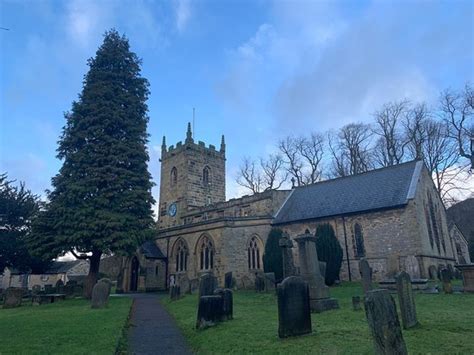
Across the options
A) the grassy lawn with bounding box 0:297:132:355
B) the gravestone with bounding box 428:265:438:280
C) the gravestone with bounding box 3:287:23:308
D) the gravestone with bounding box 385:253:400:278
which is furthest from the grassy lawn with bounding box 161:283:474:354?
the gravestone with bounding box 3:287:23:308

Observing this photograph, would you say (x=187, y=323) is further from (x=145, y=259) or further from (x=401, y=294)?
(x=145, y=259)

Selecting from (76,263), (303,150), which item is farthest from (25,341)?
(76,263)

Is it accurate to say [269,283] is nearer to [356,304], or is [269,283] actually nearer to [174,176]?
[356,304]

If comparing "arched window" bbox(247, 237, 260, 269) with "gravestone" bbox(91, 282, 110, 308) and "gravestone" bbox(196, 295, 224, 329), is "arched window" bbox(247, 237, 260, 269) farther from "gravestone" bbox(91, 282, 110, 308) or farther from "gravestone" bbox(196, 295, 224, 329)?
"gravestone" bbox(196, 295, 224, 329)

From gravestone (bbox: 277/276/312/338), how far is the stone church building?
15.3m

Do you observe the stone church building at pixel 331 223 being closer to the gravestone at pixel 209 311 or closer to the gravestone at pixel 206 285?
the gravestone at pixel 206 285

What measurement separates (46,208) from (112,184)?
14.8ft

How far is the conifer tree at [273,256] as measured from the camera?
23.6m

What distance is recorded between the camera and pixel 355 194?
2588cm

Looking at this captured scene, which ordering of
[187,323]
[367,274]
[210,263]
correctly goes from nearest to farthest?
[187,323] < [367,274] < [210,263]

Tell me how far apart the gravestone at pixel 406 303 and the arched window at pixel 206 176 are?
33291 mm

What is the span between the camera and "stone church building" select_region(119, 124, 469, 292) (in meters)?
22.1

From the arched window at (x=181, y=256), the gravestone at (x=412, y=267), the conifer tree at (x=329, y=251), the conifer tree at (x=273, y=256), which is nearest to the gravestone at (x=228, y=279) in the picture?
the conifer tree at (x=273, y=256)

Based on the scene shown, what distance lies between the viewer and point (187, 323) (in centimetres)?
1035
